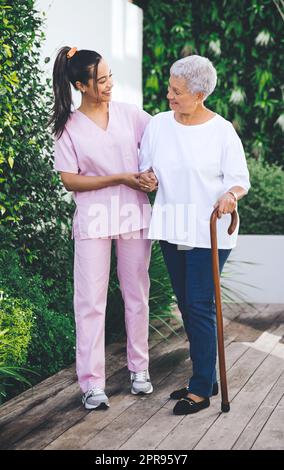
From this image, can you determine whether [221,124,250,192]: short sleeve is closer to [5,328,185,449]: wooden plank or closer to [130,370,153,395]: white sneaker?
[130,370,153,395]: white sneaker

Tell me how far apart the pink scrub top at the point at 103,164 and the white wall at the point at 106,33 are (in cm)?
136

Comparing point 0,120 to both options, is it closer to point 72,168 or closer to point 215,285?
point 72,168

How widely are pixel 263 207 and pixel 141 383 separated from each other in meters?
2.90

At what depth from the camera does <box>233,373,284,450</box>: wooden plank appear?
11.4 ft

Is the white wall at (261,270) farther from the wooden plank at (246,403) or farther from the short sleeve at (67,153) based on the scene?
the short sleeve at (67,153)

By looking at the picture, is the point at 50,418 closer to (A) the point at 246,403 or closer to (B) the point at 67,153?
(A) the point at 246,403

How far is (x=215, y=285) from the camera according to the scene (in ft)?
12.2

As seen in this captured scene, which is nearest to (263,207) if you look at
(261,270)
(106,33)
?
(261,270)

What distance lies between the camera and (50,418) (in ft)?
12.6

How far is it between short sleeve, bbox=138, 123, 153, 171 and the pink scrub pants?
335 millimetres

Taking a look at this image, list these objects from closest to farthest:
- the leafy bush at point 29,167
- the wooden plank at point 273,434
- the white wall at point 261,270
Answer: the wooden plank at point 273,434, the leafy bush at point 29,167, the white wall at point 261,270

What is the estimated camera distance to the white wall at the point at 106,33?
17.6 ft

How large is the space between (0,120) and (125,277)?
1058 mm

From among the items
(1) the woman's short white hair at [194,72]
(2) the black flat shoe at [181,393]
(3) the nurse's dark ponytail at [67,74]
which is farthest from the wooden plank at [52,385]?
(1) the woman's short white hair at [194,72]
